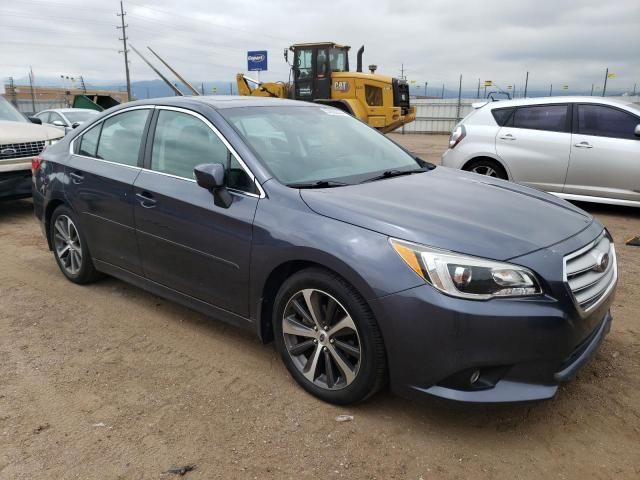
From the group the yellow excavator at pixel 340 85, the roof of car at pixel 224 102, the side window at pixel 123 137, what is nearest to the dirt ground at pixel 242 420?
the side window at pixel 123 137

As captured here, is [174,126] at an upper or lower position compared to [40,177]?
upper

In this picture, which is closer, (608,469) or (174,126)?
(608,469)

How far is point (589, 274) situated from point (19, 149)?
7278 millimetres

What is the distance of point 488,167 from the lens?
26.4 feet

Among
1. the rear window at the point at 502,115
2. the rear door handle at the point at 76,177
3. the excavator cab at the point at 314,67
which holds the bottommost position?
the rear door handle at the point at 76,177

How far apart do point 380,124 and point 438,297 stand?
1419 centimetres

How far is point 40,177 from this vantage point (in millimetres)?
4965

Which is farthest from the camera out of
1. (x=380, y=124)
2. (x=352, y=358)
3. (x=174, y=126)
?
(x=380, y=124)

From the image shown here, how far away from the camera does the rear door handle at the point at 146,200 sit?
3.71 metres

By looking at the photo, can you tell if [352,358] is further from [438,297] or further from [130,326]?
[130,326]

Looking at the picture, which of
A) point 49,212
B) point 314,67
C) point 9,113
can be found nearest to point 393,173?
point 49,212

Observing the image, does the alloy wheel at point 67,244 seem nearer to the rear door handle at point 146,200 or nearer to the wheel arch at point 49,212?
the wheel arch at point 49,212

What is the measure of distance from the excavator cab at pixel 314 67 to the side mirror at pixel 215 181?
1319cm

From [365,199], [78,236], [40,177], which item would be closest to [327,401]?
[365,199]
